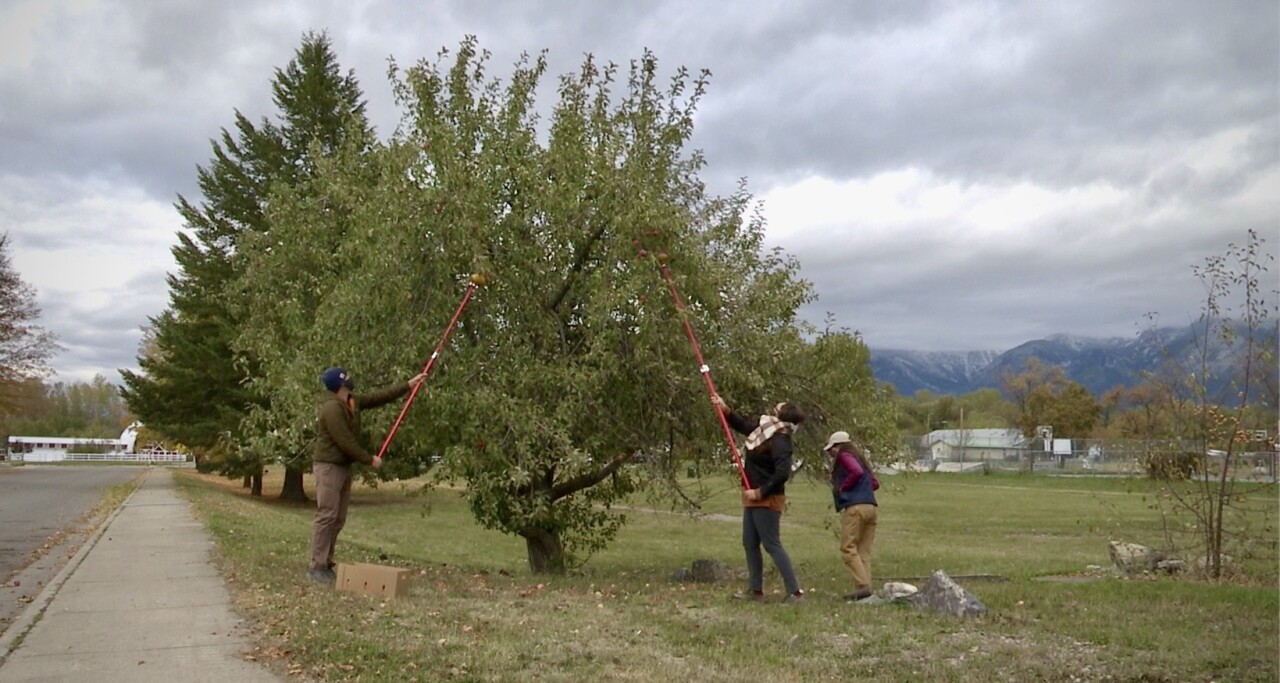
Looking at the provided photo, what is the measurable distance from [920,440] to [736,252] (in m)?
60.1

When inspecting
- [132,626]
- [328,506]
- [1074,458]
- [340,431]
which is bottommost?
[132,626]

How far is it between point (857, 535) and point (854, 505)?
28 cm

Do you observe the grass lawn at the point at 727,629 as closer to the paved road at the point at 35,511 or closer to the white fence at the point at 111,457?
the paved road at the point at 35,511

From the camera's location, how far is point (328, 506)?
9961 mm

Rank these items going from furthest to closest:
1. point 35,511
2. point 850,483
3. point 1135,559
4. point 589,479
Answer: point 35,511, point 1135,559, point 589,479, point 850,483

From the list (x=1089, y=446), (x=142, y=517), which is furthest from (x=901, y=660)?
(x=1089, y=446)

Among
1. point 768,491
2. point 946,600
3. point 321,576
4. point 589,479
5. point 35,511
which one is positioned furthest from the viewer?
point 35,511

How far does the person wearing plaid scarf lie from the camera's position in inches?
372

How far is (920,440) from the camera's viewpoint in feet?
233

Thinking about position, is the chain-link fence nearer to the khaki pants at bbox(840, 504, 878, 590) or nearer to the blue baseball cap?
the khaki pants at bbox(840, 504, 878, 590)

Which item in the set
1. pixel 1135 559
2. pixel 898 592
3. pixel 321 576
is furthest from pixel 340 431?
pixel 1135 559

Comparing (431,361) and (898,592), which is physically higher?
(431,361)

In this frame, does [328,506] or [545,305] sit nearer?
[328,506]

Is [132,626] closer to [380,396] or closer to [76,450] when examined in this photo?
[380,396]
